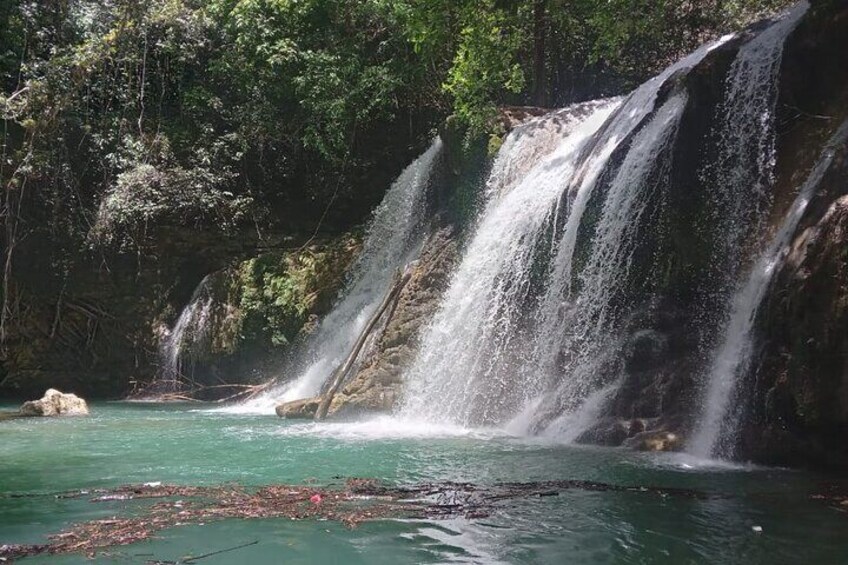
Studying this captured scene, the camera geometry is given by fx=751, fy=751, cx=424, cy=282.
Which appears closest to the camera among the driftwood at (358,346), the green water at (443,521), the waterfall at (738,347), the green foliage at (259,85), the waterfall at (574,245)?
the green water at (443,521)

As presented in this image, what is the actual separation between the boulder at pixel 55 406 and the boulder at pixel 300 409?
379 centimetres

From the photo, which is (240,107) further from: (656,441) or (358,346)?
(656,441)

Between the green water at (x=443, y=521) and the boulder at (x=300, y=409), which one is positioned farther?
the boulder at (x=300, y=409)

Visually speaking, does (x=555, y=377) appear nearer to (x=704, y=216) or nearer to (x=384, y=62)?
(x=704, y=216)

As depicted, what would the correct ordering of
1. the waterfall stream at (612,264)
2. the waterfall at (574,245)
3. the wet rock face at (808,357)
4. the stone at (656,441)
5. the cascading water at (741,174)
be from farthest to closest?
1. the waterfall at (574,245)
2. the waterfall stream at (612,264)
3. the cascading water at (741,174)
4. the stone at (656,441)
5. the wet rock face at (808,357)

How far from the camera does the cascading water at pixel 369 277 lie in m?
14.7

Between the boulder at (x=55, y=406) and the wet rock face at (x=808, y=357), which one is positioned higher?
the wet rock face at (x=808, y=357)

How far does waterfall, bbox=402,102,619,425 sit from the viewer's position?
10.8 metres

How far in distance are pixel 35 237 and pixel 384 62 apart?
30.4ft

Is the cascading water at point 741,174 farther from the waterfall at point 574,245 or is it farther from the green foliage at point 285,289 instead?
the green foliage at point 285,289

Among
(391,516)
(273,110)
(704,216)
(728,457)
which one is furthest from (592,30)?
(391,516)

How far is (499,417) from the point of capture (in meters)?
10.2

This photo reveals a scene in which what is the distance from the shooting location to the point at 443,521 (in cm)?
489

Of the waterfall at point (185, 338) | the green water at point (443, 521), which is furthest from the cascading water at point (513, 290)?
the waterfall at point (185, 338)
